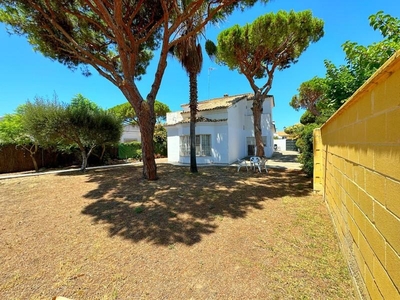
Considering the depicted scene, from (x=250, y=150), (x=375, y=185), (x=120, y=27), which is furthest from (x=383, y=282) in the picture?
(x=250, y=150)

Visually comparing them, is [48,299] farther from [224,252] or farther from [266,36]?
[266,36]

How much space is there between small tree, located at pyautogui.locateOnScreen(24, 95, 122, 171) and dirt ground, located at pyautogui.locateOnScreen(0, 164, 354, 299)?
5.81 meters

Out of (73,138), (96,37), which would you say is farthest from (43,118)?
(96,37)

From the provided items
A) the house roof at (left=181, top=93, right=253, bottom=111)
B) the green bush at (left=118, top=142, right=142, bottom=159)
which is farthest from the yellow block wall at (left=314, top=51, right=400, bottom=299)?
the green bush at (left=118, top=142, right=142, bottom=159)

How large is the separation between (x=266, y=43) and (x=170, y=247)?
12681 mm

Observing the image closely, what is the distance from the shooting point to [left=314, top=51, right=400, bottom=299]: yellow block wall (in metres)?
1.43

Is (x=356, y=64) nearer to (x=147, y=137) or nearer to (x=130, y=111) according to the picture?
(x=147, y=137)

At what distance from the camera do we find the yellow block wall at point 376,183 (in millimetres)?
1428

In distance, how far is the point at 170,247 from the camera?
13.5 feet

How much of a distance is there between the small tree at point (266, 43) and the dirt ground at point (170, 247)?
959 centimetres

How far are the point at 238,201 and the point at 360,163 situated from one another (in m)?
4.77

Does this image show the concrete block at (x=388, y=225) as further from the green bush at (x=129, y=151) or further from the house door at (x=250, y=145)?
the green bush at (x=129, y=151)

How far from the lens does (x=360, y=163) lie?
2303mm

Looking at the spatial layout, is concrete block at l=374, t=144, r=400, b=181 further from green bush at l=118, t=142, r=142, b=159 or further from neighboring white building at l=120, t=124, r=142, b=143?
neighboring white building at l=120, t=124, r=142, b=143
